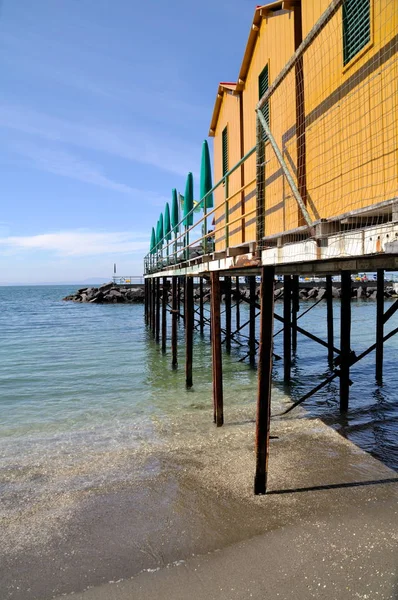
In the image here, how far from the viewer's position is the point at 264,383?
5211 millimetres

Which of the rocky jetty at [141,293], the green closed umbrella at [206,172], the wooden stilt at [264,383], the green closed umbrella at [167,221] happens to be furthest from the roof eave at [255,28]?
the rocky jetty at [141,293]

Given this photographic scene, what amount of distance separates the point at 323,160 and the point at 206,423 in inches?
195

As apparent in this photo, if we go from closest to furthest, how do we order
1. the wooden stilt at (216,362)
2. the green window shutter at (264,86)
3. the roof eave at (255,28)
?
the roof eave at (255,28) → the green window shutter at (264,86) → the wooden stilt at (216,362)

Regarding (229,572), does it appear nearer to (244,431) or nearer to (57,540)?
(57,540)

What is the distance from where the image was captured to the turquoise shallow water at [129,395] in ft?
24.2

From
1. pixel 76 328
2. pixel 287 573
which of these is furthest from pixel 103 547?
pixel 76 328

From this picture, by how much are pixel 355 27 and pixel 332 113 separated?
0.85m

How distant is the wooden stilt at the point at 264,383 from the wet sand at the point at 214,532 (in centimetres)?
28

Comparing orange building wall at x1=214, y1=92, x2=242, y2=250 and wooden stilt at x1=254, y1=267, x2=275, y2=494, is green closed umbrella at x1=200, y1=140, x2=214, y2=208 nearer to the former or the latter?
orange building wall at x1=214, y1=92, x2=242, y2=250

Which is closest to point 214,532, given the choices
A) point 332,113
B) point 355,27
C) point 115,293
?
point 332,113

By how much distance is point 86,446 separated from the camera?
7.11 metres

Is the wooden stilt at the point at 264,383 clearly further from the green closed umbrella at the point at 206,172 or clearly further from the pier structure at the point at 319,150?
the green closed umbrella at the point at 206,172

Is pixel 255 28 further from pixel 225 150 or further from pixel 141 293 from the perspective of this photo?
pixel 141 293

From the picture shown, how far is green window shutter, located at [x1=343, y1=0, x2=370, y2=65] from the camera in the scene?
445cm
